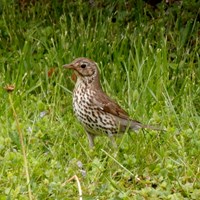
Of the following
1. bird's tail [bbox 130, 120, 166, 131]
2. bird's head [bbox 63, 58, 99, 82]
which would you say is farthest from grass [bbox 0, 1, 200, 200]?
bird's head [bbox 63, 58, 99, 82]

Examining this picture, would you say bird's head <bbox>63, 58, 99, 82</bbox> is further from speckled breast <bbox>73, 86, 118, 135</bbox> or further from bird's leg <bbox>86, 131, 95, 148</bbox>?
bird's leg <bbox>86, 131, 95, 148</bbox>

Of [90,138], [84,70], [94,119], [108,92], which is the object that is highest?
[84,70]

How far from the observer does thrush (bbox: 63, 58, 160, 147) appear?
722 centimetres

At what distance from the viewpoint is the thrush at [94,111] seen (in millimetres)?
7219

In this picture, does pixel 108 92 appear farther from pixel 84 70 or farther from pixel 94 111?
pixel 94 111

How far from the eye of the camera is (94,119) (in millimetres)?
7230

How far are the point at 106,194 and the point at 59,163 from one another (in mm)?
633

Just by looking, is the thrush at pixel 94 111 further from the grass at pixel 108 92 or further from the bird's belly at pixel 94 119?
the grass at pixel 108 92

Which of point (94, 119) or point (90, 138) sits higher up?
point (94, 119)

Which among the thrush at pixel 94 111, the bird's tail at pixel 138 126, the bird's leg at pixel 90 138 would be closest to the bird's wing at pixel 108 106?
the thrush at pixel 94 111

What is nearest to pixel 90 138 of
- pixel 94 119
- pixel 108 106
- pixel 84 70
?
pixel 94 119

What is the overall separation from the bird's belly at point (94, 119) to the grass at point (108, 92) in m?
0.12

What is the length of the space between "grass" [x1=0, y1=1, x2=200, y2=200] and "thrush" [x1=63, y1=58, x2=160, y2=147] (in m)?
0.11

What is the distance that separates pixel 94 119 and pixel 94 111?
0.07 meters
